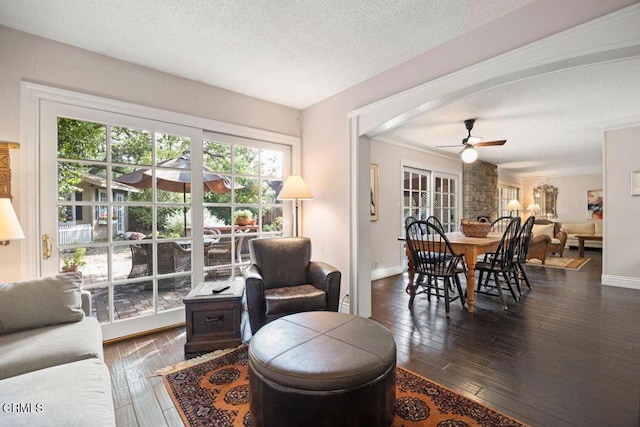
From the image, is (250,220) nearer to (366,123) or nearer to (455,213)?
(366,123)

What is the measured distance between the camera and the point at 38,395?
3.53ft

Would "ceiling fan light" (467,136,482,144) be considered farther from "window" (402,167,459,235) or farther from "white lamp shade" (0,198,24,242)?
"white lamp shade" (0,198,24,242)

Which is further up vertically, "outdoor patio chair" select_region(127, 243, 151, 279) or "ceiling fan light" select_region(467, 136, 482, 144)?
"ceiling fan light" select_region(467, 136, 482, 144)

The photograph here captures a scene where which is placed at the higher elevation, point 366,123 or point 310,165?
point 366,123

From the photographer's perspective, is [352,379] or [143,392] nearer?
[352,379]

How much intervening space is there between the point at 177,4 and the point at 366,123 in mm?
1775

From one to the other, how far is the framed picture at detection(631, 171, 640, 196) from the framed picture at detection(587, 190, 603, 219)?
575 cm

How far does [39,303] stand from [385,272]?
4.34m

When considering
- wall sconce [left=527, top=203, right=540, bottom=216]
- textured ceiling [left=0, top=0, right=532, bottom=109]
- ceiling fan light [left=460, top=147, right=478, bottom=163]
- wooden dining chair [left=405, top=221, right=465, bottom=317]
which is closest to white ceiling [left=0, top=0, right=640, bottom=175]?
textured ceiling [left=0, top=0, right=532, bottom=109]

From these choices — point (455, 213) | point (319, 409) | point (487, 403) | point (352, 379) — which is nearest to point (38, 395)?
point (319, 409)

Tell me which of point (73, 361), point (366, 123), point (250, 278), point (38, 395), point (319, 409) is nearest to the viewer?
point (38, 395)

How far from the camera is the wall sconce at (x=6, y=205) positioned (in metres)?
1.78

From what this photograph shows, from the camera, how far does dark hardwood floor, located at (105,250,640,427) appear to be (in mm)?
1649

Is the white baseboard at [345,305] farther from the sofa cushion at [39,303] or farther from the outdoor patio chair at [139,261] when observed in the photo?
the sofa cushion at [39,303]
